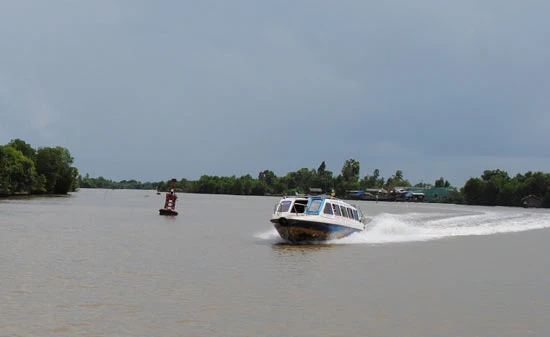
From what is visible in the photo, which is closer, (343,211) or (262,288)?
(262,288)

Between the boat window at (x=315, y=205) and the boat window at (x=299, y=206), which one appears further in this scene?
the boat window at (x=299, y=206)

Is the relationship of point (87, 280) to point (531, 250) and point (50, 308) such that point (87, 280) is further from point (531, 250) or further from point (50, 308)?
point (531, 250)

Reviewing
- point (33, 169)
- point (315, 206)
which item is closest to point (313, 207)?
point (315, 206)

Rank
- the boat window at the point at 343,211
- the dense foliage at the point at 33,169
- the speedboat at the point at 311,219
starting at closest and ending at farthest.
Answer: the speedboat at the point at 311,219, the boat window at the point at 343,211, the dense foliage at the point at 33,169

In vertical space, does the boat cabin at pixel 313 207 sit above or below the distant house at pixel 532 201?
below

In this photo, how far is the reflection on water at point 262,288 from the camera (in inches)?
709

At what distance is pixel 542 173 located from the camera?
193000mm

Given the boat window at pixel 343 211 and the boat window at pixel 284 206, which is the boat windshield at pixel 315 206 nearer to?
the boat window at pixel 284 206

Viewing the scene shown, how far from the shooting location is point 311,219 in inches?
1640

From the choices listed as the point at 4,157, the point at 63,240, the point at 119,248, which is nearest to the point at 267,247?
the point at 119,248

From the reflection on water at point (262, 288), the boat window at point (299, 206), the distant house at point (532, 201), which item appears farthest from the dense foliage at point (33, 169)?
the distant house at point (532, 201)

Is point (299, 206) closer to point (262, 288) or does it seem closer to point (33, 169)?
point (262, 288)

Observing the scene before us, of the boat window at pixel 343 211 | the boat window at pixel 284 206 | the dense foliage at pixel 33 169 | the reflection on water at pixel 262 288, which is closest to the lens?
the reflection on water at pixel 262 288

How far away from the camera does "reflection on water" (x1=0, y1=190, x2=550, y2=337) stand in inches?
709
